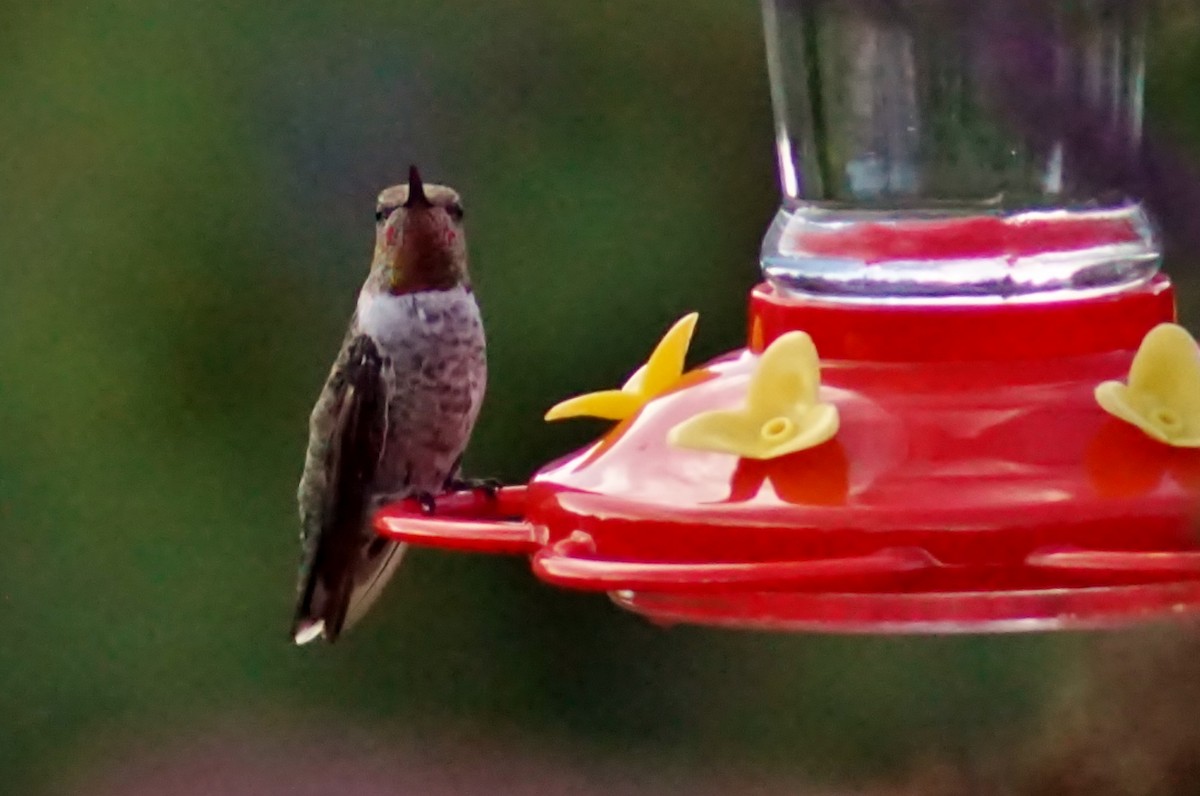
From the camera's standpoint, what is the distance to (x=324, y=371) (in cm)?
304

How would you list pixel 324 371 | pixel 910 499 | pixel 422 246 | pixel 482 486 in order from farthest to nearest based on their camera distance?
1. pixel 324 371
2. pixel 422 246
3. pixel 482 486
4. pixel 910 499

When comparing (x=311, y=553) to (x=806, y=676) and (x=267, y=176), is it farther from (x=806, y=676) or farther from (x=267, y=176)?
(x=806, y=676)

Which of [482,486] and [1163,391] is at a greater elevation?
[1163,391]

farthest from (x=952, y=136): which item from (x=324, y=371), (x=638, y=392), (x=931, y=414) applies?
(x=324, y=371)

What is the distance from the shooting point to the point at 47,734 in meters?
3.37

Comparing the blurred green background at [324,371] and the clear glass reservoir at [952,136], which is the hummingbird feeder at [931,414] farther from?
the blurred green background at [324,371]

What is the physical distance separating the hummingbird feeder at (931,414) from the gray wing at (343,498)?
18.9 inches

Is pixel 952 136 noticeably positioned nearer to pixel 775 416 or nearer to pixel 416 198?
pixel 775 416

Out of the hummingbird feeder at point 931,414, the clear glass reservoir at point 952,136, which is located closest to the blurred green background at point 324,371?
the clear glass reservoir at point 952,136

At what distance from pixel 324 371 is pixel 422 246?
1.00 metres

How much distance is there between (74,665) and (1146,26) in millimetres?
2453

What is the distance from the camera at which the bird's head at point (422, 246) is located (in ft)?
6.81

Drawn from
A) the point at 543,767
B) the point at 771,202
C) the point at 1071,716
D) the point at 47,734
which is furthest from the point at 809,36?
the point at 47,734

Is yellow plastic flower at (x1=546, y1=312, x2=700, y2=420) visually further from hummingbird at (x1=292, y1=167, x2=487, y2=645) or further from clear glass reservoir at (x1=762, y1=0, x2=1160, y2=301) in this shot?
hummingbird at (x1=292, y1=167, x2=487, y2=645)
